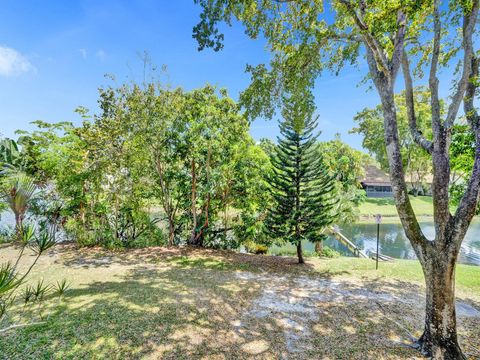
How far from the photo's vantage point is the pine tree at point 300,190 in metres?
8.77

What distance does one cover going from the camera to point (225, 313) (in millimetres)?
4922

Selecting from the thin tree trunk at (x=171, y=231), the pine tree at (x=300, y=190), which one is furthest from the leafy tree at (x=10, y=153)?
the pine tree at (x=300, y=190)

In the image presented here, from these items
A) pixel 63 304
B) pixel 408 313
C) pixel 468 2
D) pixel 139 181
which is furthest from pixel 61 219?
pixel 468 2

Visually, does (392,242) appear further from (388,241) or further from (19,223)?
Result: (19,223)

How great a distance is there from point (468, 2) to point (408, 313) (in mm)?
5525

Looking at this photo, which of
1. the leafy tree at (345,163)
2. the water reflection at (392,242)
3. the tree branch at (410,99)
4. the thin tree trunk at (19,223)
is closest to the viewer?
the thin tree trunk at (19,223)

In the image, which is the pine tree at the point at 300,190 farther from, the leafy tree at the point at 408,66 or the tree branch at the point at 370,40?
the tree branch at the point at 370,40

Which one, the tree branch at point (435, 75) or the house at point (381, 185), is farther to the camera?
the house at point (381, 185)

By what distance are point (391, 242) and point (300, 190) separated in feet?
40.4

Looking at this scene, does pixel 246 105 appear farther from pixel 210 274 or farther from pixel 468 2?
pixel 210 274

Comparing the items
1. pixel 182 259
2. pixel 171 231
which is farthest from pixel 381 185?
pixel 182 259

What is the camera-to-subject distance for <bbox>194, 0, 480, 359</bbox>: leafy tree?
12.3 ft

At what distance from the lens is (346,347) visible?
13.1ft

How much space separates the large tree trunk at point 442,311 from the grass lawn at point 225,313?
1.14 feet
